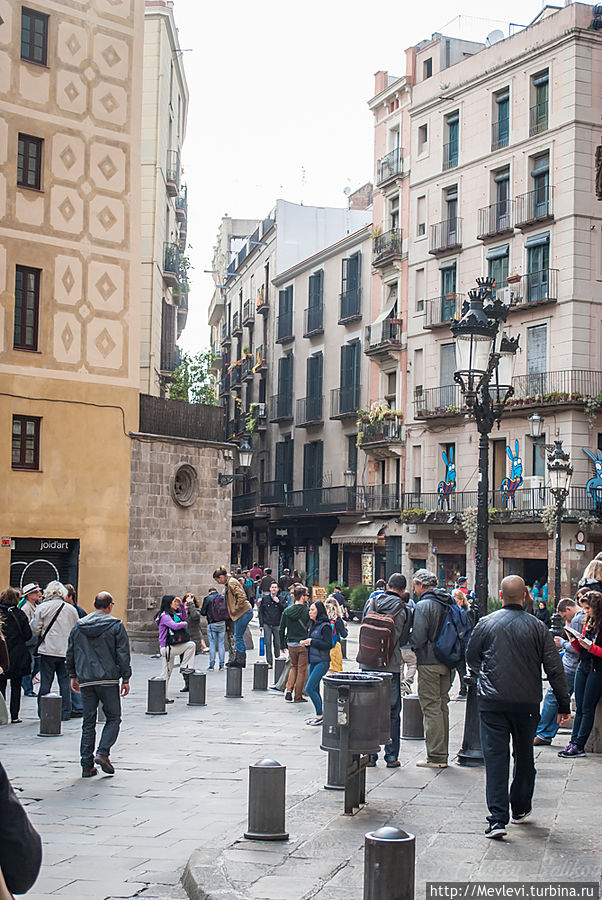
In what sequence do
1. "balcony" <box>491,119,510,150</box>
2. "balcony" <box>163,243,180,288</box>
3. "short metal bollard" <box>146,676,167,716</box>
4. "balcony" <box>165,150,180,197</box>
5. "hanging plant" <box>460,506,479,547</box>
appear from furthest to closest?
1. "balcony" <box>491,119,510,150</box>
2. "hanging plant" <box>460,506,479,547</box>
3. "balcony" <box>165,150,180,197</box>
4. "balcony" <box>163,243,180,288</box>
5. "short metal bollard" <box>146,676,167,716</box>

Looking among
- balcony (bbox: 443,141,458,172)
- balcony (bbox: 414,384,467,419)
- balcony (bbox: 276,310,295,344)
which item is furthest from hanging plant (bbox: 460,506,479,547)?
balcony (bbox: 276,310,295,344)

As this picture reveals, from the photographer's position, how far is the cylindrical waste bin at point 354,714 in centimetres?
879

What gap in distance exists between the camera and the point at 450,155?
4288 centimetres

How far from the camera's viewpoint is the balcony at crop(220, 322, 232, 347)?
228 ft

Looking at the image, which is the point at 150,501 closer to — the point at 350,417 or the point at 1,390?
the point at 1,390

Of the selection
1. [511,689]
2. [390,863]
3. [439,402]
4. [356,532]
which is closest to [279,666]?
[511,689]

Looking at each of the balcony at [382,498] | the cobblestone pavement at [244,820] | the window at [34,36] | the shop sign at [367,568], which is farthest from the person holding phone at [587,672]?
the shop sign at [367,568]

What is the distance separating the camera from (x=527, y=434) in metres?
37.8

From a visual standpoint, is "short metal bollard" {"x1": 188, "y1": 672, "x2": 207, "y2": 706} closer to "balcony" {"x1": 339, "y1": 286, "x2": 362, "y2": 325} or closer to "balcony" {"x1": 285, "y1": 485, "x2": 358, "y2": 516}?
"balcony" {"x1": 285, "y1": 485, "x2": 358, "y2": 516}

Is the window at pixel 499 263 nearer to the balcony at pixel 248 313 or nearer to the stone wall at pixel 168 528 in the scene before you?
the stone wall at pixel 168 528

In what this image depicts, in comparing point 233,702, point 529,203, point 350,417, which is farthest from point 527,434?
point 233,702

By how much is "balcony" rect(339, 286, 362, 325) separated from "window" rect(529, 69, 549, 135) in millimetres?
11577

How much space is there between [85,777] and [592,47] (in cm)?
3257

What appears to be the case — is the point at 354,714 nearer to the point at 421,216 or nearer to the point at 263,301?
the point at 421,216
